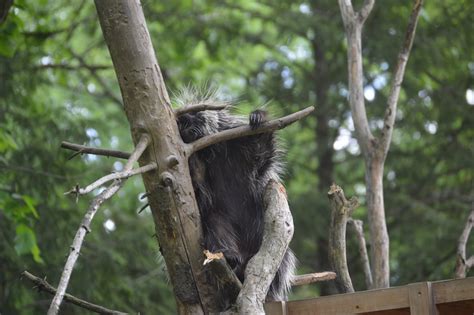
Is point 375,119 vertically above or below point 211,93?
above

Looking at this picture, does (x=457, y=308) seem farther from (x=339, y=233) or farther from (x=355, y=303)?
(x=339, y=233)

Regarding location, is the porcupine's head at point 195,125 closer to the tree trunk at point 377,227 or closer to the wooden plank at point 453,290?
the tree trunk at point 377,227

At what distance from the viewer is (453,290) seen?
275 centimetres

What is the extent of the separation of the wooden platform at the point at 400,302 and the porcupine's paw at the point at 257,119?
730 millimetres

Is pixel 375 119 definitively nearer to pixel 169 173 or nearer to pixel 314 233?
pixel 314 233

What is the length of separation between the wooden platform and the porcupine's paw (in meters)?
0.73

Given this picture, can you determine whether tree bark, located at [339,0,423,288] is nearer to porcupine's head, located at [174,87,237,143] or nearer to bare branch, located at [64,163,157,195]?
porcupine's head, located at [174,87,237,143]

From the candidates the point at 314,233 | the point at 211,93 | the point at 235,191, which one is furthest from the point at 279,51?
the point at 235,191

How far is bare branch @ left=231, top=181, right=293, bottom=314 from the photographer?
2.89 meters

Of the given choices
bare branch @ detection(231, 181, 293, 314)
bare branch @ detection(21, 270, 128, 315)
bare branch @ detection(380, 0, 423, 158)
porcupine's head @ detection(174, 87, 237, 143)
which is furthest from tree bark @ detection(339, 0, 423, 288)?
bare branch @ detection(21, 270, 128, 315)

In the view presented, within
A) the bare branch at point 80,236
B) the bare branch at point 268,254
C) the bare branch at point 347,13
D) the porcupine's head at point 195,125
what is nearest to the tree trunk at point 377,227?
the bare branch at point 347,13

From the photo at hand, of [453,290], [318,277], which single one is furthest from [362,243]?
[453,290]

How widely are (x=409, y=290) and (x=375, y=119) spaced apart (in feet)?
17.3

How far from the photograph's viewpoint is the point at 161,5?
29.1 ft
